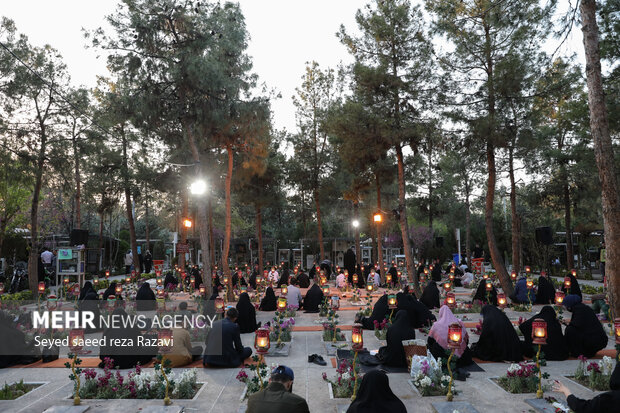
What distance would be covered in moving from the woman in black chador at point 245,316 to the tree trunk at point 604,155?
8.23m

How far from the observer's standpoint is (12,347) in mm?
7641

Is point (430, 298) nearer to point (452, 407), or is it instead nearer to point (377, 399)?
point (452, 407)

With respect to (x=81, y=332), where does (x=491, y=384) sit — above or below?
below

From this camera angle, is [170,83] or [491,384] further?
[170,83]

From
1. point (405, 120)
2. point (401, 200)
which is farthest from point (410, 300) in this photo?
point (405, 120)

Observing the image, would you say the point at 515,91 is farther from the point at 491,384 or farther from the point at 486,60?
the point at 491,384

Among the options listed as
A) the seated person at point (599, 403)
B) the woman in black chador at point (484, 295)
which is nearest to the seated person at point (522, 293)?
the woman in black chador at point (484, 295)

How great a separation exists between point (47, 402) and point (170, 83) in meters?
10.6

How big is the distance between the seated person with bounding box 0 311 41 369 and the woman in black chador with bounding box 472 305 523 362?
8779mm

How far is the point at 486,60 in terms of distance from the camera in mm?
14484

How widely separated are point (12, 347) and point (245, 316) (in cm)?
500

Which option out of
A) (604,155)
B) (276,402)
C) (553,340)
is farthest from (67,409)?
(604,155)

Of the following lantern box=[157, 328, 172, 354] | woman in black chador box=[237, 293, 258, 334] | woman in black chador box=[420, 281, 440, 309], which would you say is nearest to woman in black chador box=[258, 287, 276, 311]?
woman in black chador box=[237, 293, 258, 334]

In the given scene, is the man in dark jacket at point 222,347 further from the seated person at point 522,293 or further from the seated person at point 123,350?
the seated person at point 522,293
